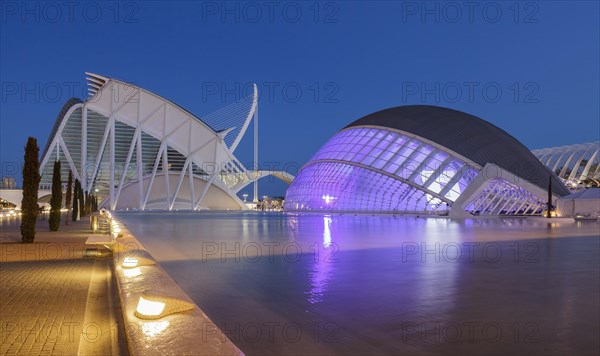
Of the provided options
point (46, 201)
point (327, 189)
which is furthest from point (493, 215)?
point (46, 201)

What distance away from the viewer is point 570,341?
5859mm

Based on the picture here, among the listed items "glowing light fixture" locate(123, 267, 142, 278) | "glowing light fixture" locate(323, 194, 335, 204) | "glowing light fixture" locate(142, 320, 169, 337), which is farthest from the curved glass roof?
"glowing light fixture" locate(142, 320, 169, 337)

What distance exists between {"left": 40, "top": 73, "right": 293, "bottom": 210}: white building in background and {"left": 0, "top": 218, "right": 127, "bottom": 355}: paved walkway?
52.7 meters

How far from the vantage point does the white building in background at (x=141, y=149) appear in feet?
211

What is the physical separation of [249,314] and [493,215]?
43070mm

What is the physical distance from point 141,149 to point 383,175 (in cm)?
3309

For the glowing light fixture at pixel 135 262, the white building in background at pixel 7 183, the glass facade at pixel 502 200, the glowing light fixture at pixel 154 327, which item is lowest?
the glowing light fixture at pixel 154 327

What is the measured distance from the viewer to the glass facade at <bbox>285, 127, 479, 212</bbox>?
48.8 m

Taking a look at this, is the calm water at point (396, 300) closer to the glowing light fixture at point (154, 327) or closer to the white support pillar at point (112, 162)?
the glowing light fixture at point (154, 327)

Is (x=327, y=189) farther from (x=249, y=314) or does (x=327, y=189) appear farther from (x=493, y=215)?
(x=249, y=314)

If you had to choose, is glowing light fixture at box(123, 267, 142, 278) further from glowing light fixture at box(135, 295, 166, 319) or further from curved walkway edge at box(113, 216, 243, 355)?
glowing light fixture at box(135, 295, 166, 319)

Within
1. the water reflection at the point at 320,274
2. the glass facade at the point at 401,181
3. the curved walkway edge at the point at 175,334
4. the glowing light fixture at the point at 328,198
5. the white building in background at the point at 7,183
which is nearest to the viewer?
the curved walkway edge at the point at 175,334

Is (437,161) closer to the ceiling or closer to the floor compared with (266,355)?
closer to the ceiling

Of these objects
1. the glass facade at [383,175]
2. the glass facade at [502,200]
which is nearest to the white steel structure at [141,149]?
the glass facade at [383,175]
